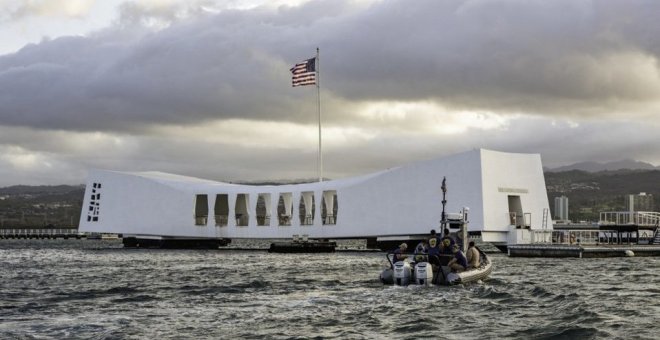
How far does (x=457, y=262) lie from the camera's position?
3128 centimetres

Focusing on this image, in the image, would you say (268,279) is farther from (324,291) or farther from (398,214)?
(398,214)

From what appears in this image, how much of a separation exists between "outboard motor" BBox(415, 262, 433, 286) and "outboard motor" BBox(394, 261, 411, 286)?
473 mm

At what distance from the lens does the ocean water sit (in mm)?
21344

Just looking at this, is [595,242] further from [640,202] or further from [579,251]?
[640,202]

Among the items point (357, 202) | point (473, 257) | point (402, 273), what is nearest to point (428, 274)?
point (402, 273)

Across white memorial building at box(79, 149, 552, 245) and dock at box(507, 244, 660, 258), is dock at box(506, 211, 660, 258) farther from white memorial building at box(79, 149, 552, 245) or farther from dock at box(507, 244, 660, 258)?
white memorial building at box(79, 149, 552, 245)

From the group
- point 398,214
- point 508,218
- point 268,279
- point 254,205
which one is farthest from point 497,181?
point 268,279

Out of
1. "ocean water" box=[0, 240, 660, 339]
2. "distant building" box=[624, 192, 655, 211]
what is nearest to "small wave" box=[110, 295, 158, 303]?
"ocean water" box=[0, 240, 660, 339]

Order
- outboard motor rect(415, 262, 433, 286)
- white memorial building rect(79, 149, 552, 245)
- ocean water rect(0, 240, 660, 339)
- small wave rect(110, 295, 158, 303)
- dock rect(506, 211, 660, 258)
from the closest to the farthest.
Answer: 1. ocean water rect(0, 240, 660, 339)
2. small wave rect(110, 295, 158, 303)
3. outboard motor rect(415, 262, 433, 286)
4. dock rect(506, 211, 660, 258)
5. white memorial building rect(79, 149, 552, 245)

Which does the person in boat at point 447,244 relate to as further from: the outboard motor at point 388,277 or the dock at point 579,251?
the dock at point 579,251

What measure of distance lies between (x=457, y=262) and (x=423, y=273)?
1529mm

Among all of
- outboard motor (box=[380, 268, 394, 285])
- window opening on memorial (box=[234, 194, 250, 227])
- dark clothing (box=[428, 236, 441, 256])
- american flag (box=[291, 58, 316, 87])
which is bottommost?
outboard motor (box=[380, 268, 394, 285])

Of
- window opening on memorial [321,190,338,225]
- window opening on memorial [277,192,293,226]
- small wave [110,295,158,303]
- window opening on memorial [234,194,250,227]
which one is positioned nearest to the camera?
small wave [110,295,158,303]

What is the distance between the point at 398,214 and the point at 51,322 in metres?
48.0
